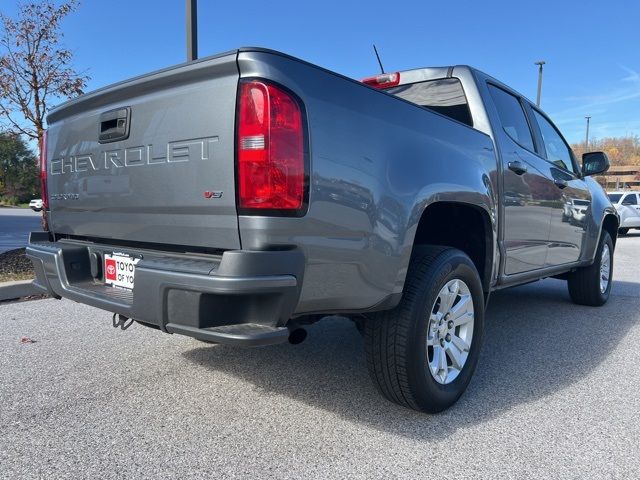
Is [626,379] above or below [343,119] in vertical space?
below

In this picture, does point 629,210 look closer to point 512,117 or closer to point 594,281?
point 594,281

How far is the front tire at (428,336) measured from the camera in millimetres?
2430

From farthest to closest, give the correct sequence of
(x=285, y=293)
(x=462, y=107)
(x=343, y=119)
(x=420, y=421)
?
1. (x=462, y=107)
2. (x=420, y=421)
3. (x=343, y=119)
4. (x=285, y=293)

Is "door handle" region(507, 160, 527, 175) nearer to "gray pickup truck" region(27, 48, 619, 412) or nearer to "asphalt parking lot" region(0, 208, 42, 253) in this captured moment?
"gray pickup truck" region(27, 48, 619, 412)

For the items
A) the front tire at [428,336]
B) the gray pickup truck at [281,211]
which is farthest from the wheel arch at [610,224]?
the front tire at [428,336]

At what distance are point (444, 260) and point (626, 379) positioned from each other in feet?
5.40

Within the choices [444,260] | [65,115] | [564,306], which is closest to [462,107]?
[444,260]

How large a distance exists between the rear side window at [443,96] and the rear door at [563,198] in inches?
42.1

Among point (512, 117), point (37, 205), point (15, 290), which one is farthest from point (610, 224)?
point (37, 205)

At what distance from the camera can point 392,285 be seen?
2314mm

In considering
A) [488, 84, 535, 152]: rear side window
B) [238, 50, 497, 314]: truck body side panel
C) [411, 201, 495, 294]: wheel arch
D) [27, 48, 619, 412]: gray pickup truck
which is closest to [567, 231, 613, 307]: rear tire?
[488, 84, 535, 152]: rear side window

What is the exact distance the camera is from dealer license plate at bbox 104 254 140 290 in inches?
95.1

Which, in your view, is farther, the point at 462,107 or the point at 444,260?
the point at 462,107

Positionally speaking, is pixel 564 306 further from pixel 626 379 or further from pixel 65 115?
pixel 65 115
